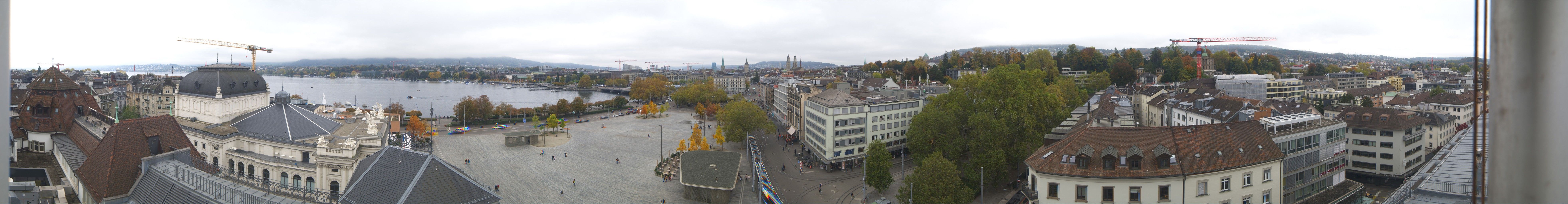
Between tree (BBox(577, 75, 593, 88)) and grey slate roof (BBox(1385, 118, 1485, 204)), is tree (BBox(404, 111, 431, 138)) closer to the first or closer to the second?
grey slate roof (BBox(1385, 118, 1485, 204))

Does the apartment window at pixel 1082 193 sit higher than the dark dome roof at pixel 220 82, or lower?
lower

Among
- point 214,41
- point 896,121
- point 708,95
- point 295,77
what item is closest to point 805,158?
point 896,121

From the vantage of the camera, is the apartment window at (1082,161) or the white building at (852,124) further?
the white building at (852,124)

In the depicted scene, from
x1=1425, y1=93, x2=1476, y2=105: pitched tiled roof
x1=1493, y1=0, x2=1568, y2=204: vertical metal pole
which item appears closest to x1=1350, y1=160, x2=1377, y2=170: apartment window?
x1=1425, y1=93, x2=1476, y2=105: pitched tiled roof

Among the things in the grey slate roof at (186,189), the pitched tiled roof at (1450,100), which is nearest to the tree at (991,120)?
the grey slate roof at (186,189)

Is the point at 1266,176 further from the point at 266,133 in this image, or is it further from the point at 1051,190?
the point at 266,133

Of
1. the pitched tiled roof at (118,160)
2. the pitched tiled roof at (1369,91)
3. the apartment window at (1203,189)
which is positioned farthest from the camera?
the pitched tiled roof at (1369,91)

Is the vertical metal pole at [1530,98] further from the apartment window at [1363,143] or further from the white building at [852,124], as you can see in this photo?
Result: the apartment window at [1363,143]
